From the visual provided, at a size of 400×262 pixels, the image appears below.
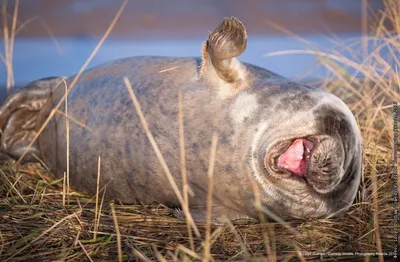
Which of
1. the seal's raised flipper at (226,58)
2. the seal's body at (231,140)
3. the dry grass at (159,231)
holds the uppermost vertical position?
the seal's raised flipper at (226,58)

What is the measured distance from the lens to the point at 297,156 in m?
3.30

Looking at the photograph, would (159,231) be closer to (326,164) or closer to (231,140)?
(231,140)

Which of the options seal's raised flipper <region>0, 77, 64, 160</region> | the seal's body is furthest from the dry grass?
seal's raised flipper <region>0, 77, 64, 160</region>

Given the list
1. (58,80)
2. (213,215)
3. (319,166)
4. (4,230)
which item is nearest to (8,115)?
(58,80)

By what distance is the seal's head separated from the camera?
10.6 feet

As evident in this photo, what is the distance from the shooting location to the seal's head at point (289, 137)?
3246 mm

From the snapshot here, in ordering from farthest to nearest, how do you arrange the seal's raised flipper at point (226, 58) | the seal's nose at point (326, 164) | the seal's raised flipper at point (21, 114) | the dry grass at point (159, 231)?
1. the seal's raised flipper at point (21, 114)
2. the seal's raised flipper at point (226, 58)
3. the seal's nose at point (326, 164)
4. the dry grass at point (159, 231)

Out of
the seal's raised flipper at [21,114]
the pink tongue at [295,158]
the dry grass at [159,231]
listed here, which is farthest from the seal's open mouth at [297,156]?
the seal's raised flipper at [21,114]

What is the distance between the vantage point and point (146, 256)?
2822 mm

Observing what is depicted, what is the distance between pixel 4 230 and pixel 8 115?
153 cm

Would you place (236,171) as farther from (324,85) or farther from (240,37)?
(324,85)

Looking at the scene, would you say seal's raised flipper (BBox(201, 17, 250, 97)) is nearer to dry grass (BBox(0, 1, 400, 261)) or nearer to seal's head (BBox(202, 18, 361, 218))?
seal's head (BBox(202, 18, 361, 218))

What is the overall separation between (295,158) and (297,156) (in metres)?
0.01

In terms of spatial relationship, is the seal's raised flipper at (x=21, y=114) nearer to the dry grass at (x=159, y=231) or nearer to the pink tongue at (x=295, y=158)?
the dry grass at (x=159, y=231)
